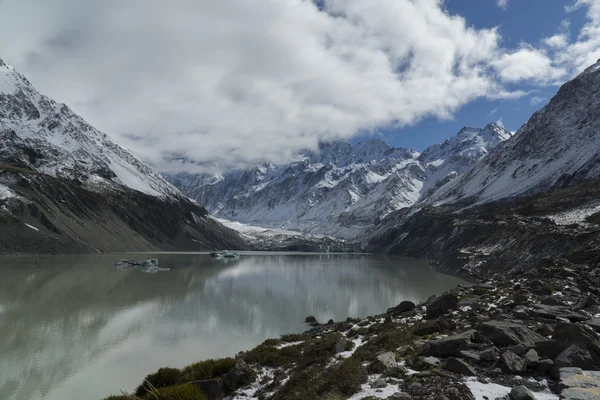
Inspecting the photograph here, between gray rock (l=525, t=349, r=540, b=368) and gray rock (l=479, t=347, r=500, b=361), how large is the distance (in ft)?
2.89

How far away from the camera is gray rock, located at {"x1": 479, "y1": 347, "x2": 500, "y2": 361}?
42.1 ft

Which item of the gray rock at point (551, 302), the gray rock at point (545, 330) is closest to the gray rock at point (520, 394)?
the gray rock at point (545, 330)

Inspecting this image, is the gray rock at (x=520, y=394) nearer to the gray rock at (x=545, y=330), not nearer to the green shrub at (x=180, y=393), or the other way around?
the gray rock at (x=545, y=330)

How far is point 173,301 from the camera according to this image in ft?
173

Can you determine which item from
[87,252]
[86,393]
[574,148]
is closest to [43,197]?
[87,252]

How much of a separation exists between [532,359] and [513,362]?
25.5 inches

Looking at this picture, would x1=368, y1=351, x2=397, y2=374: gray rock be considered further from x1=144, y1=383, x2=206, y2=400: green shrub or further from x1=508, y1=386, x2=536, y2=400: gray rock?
x1=144, y1=383, x2=206, y2=400: green shrub

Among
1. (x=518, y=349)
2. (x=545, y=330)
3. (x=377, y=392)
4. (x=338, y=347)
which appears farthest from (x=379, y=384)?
(x=545, y=330)

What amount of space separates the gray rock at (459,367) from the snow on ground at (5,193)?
175 metres

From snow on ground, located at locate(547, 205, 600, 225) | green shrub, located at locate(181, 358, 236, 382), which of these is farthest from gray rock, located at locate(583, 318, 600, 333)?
snow on ground, located at locate(547, 205, 600, 225)

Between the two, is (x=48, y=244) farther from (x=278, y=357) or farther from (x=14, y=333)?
(x=278, y=357)

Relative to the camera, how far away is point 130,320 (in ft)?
131

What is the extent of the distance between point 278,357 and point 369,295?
44910mm

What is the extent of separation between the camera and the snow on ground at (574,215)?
8491 cm
